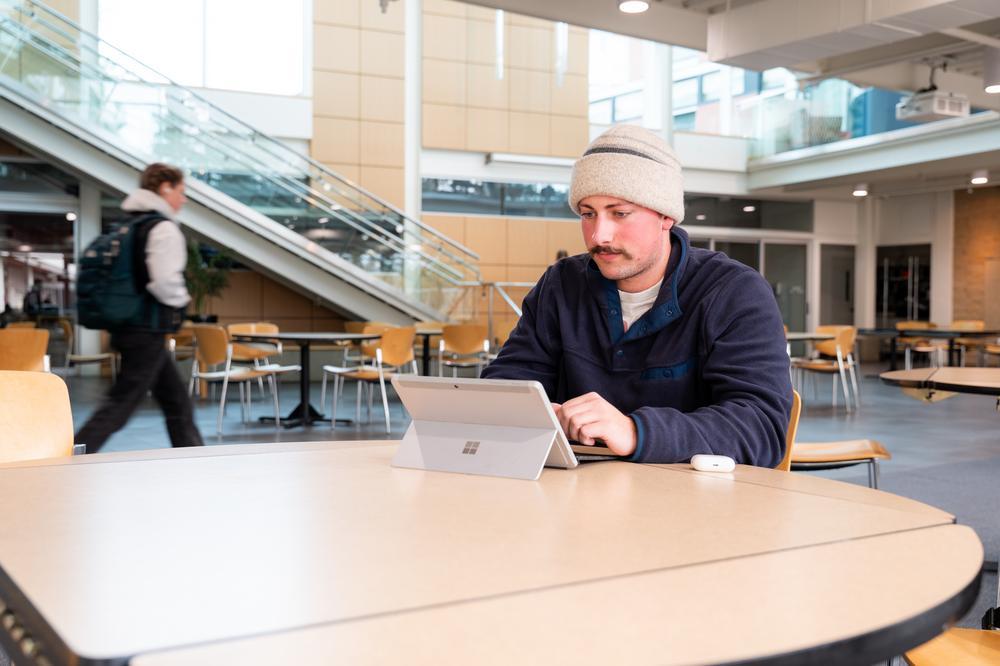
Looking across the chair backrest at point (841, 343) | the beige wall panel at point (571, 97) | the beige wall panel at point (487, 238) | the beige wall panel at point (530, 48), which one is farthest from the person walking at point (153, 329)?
the beige wall panel at point (571, 97)

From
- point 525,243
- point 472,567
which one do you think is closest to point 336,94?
point 525,243

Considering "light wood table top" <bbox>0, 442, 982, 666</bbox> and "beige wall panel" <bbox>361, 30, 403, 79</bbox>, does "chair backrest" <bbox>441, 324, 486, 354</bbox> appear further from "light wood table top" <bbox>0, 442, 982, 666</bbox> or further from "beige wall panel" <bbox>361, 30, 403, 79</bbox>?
"light wood table top" <bbox>0, 442, 982, 666</bbox>

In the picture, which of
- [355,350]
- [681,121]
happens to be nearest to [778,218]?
[681,121]

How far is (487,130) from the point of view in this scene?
13.3m

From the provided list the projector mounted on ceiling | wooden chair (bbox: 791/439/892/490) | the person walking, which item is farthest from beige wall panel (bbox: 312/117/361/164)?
wooden chair (bbox: 791/439/892/490)

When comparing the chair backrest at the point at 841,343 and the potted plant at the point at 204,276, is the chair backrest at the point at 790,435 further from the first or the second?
the potted plant at the point at 204,276

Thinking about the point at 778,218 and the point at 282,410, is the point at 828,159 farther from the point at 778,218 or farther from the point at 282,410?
the point at 282,410

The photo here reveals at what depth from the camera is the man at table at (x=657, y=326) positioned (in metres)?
1.73

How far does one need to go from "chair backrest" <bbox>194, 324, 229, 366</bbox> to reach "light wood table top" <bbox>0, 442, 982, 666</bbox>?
582 cm

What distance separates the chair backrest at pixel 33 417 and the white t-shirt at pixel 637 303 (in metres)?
1.24

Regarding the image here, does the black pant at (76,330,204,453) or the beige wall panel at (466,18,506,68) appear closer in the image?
the black pant at (76,330,204,453)

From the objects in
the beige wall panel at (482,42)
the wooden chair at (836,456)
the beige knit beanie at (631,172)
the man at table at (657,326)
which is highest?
the beige wall panel at (482,42)

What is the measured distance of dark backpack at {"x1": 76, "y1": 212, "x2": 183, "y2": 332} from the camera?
436 centimetres

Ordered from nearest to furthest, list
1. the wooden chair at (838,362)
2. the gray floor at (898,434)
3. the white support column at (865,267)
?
the gray floor at (898,434)
the wooden chair at (838,362)
the white support column at (865,267)
